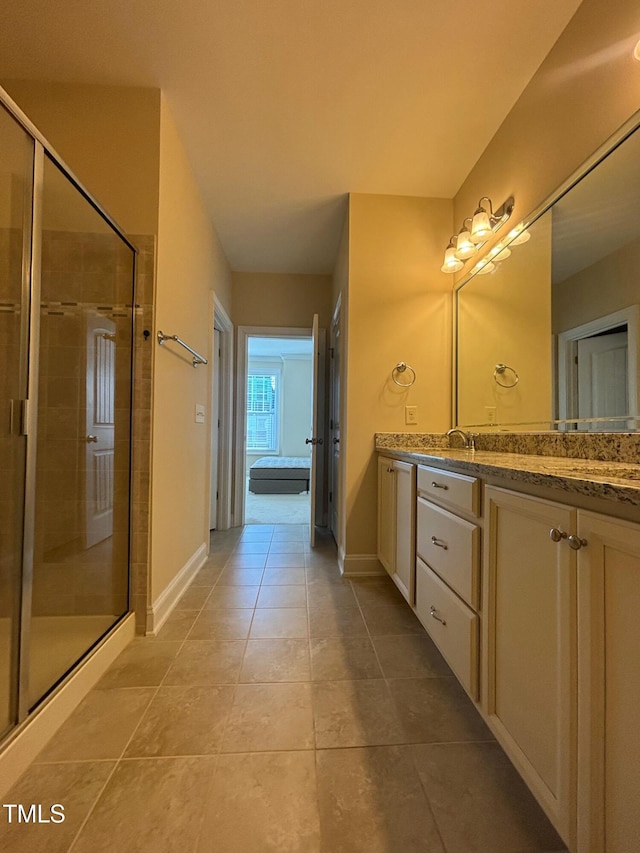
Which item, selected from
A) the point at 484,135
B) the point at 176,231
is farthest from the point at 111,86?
the point at 484,135

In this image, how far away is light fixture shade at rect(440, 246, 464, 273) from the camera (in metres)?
2.19

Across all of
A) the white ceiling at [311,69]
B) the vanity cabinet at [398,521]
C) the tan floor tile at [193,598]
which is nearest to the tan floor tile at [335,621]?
the vanity cabinet at [398,521]

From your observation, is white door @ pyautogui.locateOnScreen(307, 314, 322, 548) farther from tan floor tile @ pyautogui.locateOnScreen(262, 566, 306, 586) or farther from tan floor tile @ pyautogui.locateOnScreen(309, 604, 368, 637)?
tan floor tile @ pyautogui.locateOnScreen(309, 604, 368, 637)

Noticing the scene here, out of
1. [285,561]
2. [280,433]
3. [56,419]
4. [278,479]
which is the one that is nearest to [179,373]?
[56,419]

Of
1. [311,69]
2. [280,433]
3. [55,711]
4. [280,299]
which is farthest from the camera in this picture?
[280,433]

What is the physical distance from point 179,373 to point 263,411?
5762 millimetres

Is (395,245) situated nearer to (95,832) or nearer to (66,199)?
(66,199)

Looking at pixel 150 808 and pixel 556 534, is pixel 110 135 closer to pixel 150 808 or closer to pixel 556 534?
pixel 556 534

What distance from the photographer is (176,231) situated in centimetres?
192

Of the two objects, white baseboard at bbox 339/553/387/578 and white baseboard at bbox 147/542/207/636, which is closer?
white baseboard at bbox 147/542/207/636

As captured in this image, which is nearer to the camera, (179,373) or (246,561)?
(179,373)

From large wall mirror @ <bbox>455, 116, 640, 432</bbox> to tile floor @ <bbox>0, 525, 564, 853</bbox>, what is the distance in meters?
1.11

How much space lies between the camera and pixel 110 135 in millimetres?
1681

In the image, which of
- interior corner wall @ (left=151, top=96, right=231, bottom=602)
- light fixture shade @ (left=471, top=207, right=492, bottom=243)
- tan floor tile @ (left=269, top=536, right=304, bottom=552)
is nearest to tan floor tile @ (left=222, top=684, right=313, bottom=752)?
interior corner wall @ (left=151, top=96, right=231, bottom=602)
